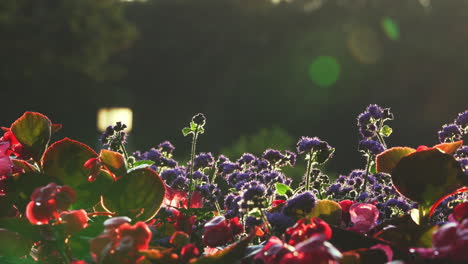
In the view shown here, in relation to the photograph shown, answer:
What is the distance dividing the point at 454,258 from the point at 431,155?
0.94ft

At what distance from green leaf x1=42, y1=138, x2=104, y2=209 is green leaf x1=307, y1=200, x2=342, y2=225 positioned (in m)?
0.43

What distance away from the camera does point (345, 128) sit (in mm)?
14523

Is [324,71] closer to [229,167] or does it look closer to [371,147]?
[229,167]

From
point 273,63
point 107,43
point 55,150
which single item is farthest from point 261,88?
point 55,150

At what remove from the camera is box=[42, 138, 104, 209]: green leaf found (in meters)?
1.16

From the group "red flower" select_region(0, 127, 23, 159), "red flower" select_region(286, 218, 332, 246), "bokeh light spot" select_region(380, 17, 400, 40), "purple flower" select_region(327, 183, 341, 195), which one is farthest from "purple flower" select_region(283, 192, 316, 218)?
"bokeh light spot" select_region(380, 17, 400, 40)

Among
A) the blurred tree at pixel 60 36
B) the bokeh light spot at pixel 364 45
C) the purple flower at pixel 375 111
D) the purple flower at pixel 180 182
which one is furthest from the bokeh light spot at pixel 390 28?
the purple flower at pixel 180 182

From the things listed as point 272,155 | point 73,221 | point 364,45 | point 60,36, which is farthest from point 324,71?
point 73,221

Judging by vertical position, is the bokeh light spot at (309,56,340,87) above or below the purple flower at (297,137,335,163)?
above

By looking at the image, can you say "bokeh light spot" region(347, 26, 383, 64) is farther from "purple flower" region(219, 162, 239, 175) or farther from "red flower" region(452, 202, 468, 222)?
"red flower" region(452, 202, 468, 222)

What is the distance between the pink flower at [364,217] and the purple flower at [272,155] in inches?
40.4

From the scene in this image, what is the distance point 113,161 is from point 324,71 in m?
16.7

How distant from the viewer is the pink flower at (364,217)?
104 cm

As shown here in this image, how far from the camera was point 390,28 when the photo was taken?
720 inches
